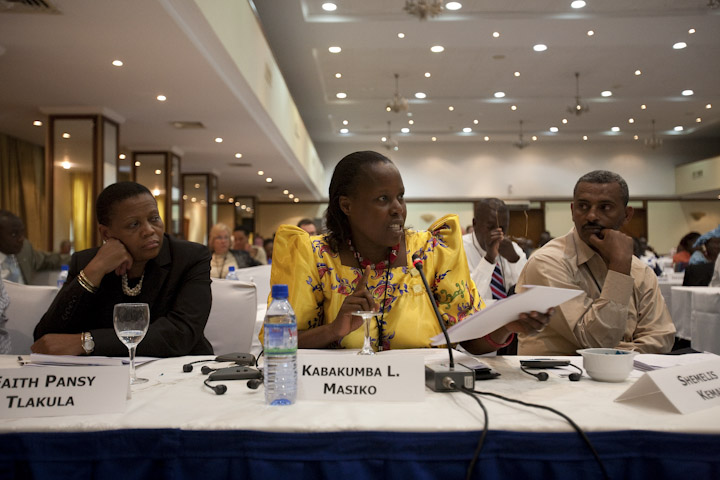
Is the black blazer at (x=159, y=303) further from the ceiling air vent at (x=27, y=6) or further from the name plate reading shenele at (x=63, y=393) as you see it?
the ceiling air vent at (x=27, y=6)

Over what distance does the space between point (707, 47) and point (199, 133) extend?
8.35 metres

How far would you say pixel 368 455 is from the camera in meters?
0.91

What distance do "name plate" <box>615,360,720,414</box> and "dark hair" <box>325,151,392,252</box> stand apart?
0.94 metres

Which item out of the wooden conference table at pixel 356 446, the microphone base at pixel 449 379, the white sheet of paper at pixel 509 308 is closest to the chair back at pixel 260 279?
the white sheet of paper at pixel 509 308

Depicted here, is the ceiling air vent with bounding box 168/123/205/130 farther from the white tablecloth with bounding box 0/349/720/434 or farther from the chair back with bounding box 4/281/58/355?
the white tablecloth with bounding box 0/349/720/434

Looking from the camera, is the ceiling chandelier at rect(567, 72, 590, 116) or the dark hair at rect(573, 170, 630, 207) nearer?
the dark hair at rect(573, 170, 630, 207)

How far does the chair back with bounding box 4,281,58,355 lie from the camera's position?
2.13 m

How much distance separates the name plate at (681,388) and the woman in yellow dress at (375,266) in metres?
0.54

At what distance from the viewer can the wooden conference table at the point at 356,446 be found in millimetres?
900

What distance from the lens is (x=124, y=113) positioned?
7.66 m

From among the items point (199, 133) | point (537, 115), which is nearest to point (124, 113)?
point (199, 133)

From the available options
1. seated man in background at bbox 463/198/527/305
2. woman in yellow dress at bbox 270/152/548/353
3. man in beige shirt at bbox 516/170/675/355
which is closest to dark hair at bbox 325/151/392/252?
woman in yellow dress at bbox 270/152/548/353

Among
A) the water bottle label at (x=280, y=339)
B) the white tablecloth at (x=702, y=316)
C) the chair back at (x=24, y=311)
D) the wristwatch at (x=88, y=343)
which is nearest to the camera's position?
the water bottle label at (x=280, y=339)

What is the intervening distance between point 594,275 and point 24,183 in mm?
10150
